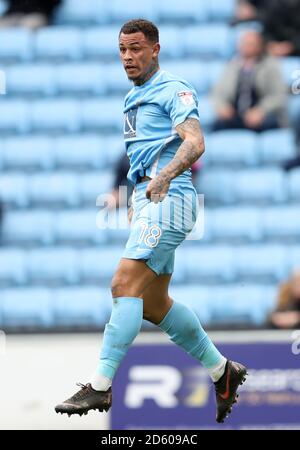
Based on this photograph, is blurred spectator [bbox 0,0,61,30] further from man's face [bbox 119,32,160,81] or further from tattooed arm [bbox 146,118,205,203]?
tattooed arm [bbox 146,118,205,203]

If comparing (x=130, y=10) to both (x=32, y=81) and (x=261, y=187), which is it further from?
(x=261, y=187)

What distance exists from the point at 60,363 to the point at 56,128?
280 centimetres

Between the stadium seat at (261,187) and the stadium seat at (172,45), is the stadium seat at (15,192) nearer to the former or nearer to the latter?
the stadium seat at (261,187)

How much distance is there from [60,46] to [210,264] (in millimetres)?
2895

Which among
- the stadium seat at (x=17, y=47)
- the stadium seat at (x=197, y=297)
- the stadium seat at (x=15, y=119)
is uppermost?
the stadium seat at (x=17, y=47)

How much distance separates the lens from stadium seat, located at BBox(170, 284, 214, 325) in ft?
31.9

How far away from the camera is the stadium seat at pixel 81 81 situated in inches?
449

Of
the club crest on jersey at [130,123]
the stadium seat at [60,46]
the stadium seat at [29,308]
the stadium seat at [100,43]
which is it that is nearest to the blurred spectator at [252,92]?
the stadium seat at [100,43]

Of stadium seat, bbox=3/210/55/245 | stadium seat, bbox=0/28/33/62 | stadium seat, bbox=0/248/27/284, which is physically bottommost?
stadium seat, bbox=0/248/27/284

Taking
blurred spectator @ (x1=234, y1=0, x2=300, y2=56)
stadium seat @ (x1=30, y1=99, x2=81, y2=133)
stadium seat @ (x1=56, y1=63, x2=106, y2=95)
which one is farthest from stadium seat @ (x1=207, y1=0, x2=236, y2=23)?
stadium seat @ (x1=30, y1=99, x2=81, y2=133)

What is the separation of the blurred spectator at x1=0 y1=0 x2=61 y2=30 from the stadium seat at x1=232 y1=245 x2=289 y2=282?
328 centimetres

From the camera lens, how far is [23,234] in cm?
1052

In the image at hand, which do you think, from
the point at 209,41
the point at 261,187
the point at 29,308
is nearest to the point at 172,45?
the point at 209,41

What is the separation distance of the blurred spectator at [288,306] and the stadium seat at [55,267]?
5.74ft
